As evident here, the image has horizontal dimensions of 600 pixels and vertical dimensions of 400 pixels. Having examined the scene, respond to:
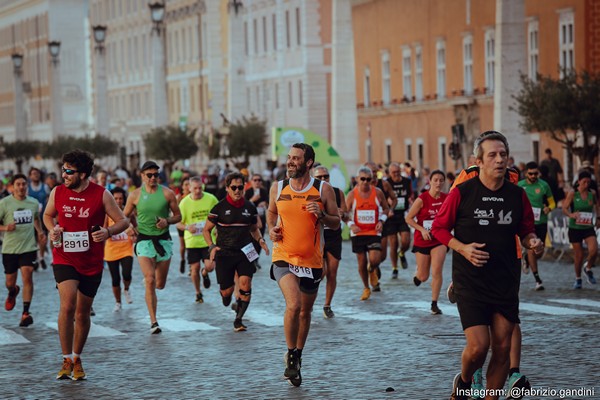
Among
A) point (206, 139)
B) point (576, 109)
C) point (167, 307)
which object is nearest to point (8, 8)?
point (206, 139)

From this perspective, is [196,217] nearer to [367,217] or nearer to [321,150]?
[367,217]

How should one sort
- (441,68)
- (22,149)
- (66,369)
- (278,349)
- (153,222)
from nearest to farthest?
(66,369)
(278,349)
(153,222)
(441,68)
(22,149)

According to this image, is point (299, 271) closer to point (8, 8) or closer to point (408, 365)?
point (408, 365)

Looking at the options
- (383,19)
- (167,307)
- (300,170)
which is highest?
(383,19)

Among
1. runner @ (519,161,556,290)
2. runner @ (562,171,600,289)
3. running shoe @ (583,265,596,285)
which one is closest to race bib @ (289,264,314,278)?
runner @ (519,161,556,290)

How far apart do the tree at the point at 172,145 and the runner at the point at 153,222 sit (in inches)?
2258

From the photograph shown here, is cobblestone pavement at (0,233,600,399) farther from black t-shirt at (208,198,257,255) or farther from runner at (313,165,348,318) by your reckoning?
black t-shirt at (208,198,257,255)

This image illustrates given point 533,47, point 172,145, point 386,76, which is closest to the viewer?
point 533,47

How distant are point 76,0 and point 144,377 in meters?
129

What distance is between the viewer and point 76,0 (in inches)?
5566

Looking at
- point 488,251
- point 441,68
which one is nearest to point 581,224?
point 488,251

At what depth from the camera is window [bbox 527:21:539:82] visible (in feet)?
160

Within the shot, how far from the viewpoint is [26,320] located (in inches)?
780

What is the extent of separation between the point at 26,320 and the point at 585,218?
797cm
